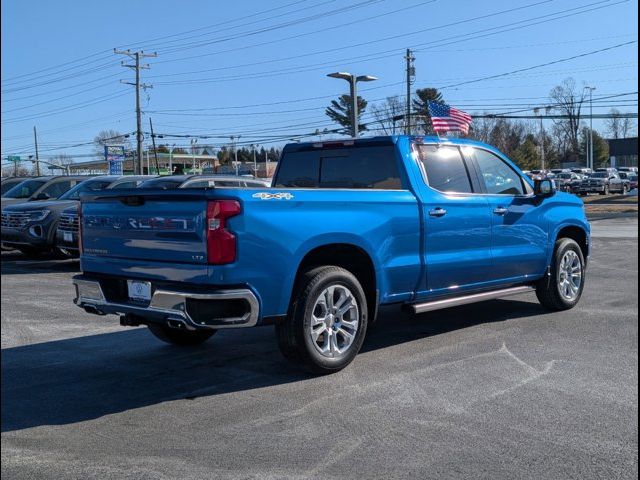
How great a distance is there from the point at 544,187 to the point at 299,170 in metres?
2.73

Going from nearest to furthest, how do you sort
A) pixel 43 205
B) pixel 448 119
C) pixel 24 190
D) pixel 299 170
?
pixel 299 170 → pixel 43 205 → pixel 448 119 → pixel 24 190

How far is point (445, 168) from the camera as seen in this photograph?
7027 mm

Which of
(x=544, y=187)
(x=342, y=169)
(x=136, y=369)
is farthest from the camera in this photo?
(x=544, y=187)

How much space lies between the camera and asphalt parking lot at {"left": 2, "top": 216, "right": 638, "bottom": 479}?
3885 mm

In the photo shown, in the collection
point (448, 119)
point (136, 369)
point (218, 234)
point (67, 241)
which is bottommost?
point (136, 369)

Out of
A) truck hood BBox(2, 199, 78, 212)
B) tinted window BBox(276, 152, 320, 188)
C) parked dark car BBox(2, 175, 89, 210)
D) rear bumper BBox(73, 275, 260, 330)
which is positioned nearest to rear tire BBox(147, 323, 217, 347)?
rear bumper BBox(73, 275, 260, 330)

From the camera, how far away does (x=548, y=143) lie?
73812 millimetres

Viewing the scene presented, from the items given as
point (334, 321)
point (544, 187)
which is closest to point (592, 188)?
point (544, 187)

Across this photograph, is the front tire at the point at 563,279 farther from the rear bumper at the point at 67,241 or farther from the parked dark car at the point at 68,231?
the rear bumper at the point at 67,241

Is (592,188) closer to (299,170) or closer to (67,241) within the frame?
(67,241)

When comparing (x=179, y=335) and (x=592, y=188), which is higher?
(x=592, y=188)

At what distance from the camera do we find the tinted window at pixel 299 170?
24.3 ft

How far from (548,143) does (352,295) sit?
7277 centimetres

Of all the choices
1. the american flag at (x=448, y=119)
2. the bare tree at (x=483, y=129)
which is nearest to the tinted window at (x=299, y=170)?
the american flag at (x=448, y=119)
